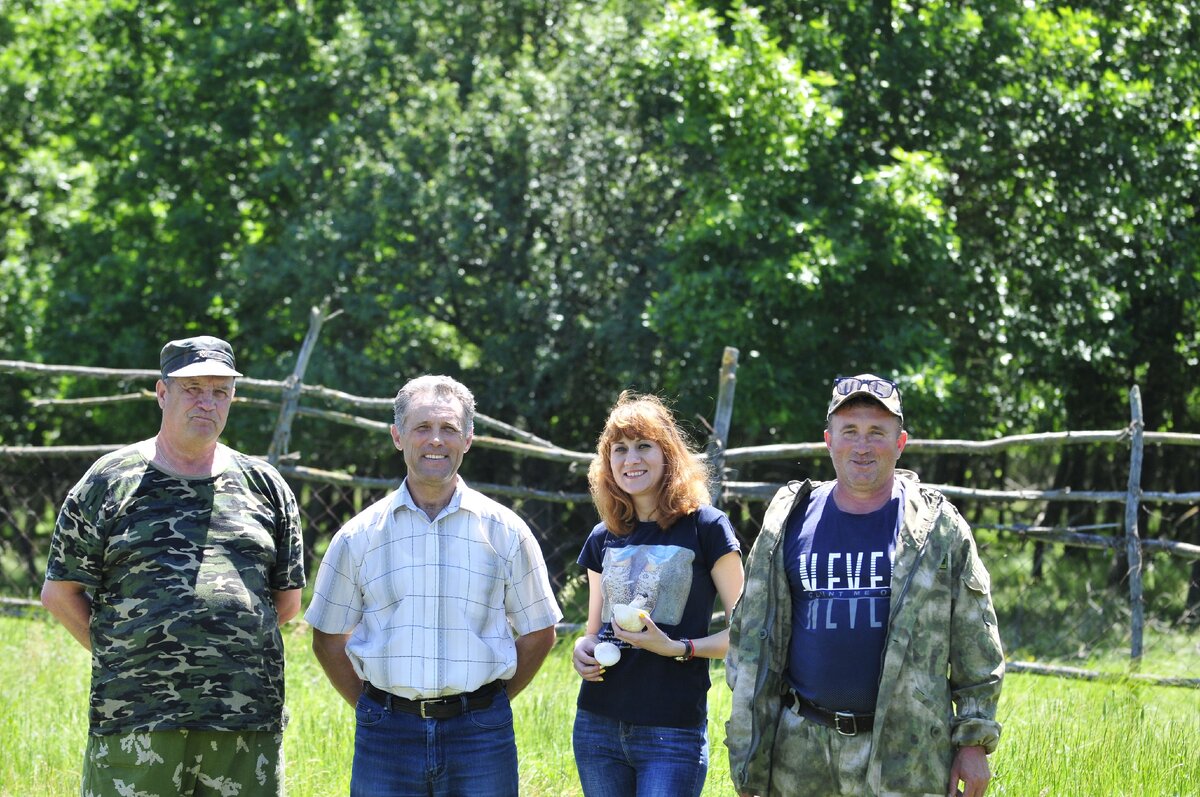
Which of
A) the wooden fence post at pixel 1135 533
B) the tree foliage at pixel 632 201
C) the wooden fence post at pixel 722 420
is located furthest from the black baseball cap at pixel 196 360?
the tree foliage at pixel 632 201

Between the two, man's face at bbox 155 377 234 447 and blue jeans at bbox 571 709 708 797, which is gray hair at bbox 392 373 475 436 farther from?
blue jeans at bbox 571 709 708 797

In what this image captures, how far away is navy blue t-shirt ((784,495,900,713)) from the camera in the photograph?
3.02 meters

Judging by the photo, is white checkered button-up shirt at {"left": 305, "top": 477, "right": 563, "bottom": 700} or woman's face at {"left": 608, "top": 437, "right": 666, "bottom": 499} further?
woman's face at {"left": 608, "top": 437, "right": 666, "bottom": 499}

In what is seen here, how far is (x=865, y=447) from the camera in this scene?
3111 mm

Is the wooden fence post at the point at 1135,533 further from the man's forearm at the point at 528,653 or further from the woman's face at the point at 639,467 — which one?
the man's forearm at the point at 528,653

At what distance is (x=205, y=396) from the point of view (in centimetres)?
346

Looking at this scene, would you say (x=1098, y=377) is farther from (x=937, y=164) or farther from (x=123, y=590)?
(x=123, y=590)

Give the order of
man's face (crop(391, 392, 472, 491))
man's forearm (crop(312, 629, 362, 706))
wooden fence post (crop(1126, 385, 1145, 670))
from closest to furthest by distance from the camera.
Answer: man's face (crop(391, 392, 472, 491)) < man's forearm (crop(312, 629, 362, 706)) < wooden fence post (crop(1126, 385, 1145, 670))

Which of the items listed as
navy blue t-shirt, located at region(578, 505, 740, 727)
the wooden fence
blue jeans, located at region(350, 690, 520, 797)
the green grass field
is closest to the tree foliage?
the wooden fence

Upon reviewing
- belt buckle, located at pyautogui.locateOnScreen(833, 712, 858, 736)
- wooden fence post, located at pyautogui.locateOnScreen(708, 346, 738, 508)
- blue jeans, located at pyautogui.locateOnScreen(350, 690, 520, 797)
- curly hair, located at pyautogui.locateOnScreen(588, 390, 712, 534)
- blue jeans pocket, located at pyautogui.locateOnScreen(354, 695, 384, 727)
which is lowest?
blue jeans, located at pyautogui.locateOnScreen(350, 690, 520, 797)

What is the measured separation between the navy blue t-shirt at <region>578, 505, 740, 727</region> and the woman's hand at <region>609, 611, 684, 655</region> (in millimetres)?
68

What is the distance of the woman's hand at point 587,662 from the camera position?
11.1ft

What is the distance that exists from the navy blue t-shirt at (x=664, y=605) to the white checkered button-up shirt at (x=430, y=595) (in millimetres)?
241

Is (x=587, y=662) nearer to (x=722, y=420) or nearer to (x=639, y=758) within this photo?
(x=639, y=758)
